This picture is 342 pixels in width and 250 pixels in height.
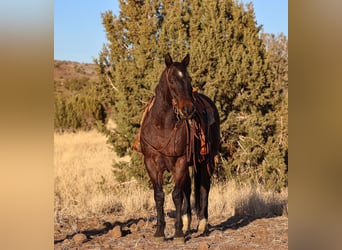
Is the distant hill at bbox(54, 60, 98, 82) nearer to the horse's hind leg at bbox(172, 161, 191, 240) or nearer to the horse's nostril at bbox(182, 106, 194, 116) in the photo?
the horse's hind leg at bbox(172, 161, 191, 240)

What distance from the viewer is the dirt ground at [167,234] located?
5055 millimetres

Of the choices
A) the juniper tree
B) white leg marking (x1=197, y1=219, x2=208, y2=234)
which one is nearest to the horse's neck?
white leg marking (x1=197, y1=219, x2=208, y2=234)

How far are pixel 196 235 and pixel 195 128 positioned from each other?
1.27 metres

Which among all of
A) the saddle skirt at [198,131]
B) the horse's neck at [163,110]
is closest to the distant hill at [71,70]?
the saddle skirt at [198,131]

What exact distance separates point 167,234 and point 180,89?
1.92m

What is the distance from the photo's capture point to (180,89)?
4.54m

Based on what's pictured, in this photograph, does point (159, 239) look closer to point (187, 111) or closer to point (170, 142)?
point (170, 142)

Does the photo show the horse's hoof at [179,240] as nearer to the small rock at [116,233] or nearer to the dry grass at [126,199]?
the small rock at [116,233]

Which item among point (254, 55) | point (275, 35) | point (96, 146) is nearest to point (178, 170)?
point (254, 55)

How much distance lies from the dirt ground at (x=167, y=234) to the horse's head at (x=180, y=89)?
1.42 metres

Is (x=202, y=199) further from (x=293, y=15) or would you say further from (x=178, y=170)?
(x=293, y=15)

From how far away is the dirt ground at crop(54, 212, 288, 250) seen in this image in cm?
505

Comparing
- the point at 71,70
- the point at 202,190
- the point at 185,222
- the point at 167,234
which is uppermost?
the point at 71,70

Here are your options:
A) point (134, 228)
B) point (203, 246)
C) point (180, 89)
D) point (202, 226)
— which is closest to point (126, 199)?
point (134, 228)
